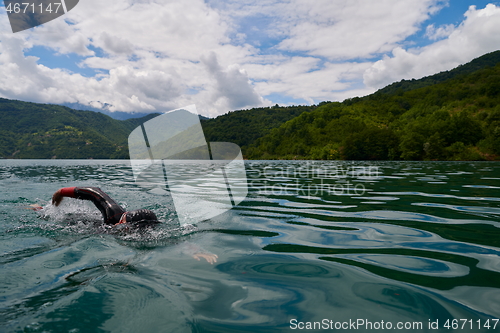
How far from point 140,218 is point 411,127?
287 ft

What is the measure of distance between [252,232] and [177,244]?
1340mm

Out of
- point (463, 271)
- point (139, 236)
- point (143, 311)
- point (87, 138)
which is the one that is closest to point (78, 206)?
point (139, 236)

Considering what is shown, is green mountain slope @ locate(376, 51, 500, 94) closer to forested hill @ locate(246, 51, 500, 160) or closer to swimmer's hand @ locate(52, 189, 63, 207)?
forested hill @ locate(246, 51, 500, 160)

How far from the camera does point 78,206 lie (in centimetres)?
→ 707

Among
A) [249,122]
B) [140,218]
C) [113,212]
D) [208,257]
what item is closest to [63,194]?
[113,212]

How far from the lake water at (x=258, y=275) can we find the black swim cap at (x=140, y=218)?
236mm

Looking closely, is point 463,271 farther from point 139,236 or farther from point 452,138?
point 452,138

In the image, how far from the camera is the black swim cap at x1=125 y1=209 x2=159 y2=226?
15.4 ft

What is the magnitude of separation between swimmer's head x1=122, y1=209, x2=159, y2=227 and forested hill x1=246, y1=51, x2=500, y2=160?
67.9m

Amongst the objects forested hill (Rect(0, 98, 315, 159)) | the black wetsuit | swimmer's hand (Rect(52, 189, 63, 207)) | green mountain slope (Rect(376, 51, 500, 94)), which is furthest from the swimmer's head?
green mountain slope (Rect(376, 51, 500, 94))

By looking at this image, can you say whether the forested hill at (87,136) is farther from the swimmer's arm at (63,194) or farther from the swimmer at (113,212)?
the swimmer at (113,212)

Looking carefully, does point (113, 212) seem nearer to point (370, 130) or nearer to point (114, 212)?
point (114, 212)

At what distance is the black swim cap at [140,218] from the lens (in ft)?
15.4

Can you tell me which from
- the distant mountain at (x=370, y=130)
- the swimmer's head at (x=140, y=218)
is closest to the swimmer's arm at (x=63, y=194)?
the swimmer's head at (x=140, y=218)
